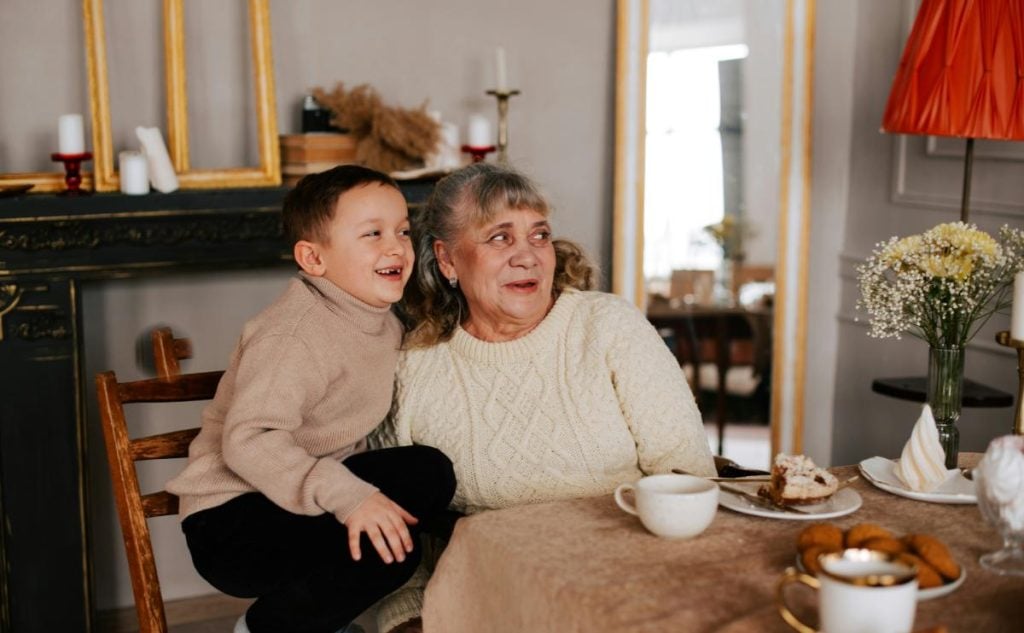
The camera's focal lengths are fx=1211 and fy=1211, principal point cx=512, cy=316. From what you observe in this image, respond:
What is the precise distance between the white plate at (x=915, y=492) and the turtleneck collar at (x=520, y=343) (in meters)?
0.66

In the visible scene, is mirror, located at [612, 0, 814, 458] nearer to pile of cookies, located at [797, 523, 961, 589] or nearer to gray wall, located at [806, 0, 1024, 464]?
gray wall, located at [806, 0, 1024, 464]

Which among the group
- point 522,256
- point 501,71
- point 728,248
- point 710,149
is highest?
point 501,71

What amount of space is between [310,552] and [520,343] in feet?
1.86

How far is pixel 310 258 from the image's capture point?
2195 mm

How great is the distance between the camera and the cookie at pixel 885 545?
4.45 feet

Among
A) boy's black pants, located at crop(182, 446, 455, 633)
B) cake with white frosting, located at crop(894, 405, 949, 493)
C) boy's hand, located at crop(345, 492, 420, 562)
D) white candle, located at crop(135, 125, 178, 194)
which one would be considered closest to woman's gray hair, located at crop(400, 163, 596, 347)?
boy's black pants, located at crop(182, 446, 455, 633)

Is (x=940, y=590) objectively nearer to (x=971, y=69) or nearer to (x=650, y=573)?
(x=650, y=573)

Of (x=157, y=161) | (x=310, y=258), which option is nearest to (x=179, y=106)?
(x=157, y=161)

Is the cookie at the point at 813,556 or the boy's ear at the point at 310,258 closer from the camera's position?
the cookie at the point at 813,556

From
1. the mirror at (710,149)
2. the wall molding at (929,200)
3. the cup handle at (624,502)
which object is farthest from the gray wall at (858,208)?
the cup handle at (624,502)

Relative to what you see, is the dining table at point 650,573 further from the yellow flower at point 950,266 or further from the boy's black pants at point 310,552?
the yellow flower at point 950,266

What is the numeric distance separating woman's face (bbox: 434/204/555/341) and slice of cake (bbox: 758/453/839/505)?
0.70 metres

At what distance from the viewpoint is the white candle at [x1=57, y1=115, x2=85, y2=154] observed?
299 centimetres

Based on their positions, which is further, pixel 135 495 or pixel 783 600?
pixel 135 495
